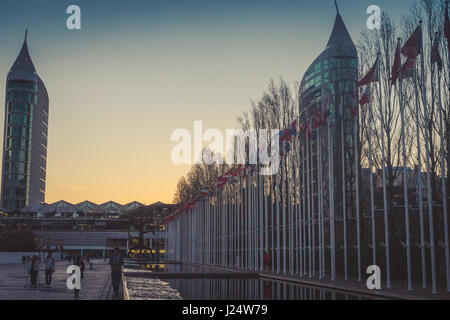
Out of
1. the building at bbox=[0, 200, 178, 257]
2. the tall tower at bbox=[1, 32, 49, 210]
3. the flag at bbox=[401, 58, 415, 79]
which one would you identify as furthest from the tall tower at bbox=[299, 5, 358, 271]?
the tall tower at bbox=[1, 32, 49, 210]

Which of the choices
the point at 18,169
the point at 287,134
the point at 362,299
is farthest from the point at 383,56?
the point at 18,169

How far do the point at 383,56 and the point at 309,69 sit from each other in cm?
5896

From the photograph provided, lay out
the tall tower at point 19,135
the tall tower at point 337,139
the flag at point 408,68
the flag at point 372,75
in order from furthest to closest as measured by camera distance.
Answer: the tall tower at point 19,135 < the tall tower at point 337,139 < the flag at point 372,75 < the flag at point 408,68

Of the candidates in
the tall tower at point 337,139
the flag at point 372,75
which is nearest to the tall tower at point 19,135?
the tall tower at point 337,139

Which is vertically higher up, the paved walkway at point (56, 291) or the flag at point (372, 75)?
the flag at point (372, 75)

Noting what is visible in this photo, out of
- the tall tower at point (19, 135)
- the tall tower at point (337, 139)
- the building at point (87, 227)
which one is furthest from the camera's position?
the tall tower at point (19, 135)

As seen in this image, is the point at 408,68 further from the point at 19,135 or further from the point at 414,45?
the point at 19,135

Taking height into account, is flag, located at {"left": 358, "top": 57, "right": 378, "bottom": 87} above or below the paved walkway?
above

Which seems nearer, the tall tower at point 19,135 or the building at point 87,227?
the building at point 87,227

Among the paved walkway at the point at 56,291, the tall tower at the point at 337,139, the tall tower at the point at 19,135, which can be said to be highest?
the tall tower at the point at 19,135

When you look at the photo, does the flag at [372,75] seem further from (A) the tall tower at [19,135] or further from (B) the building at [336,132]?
(A) the tall tower at [19,135]

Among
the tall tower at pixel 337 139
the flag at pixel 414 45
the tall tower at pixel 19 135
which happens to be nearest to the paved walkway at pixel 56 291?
the tall tower at pixel 337 139

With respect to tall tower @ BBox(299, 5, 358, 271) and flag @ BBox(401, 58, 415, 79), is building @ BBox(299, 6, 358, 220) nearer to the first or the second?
tall tower @ BBox(299, 5, 358, 271)
